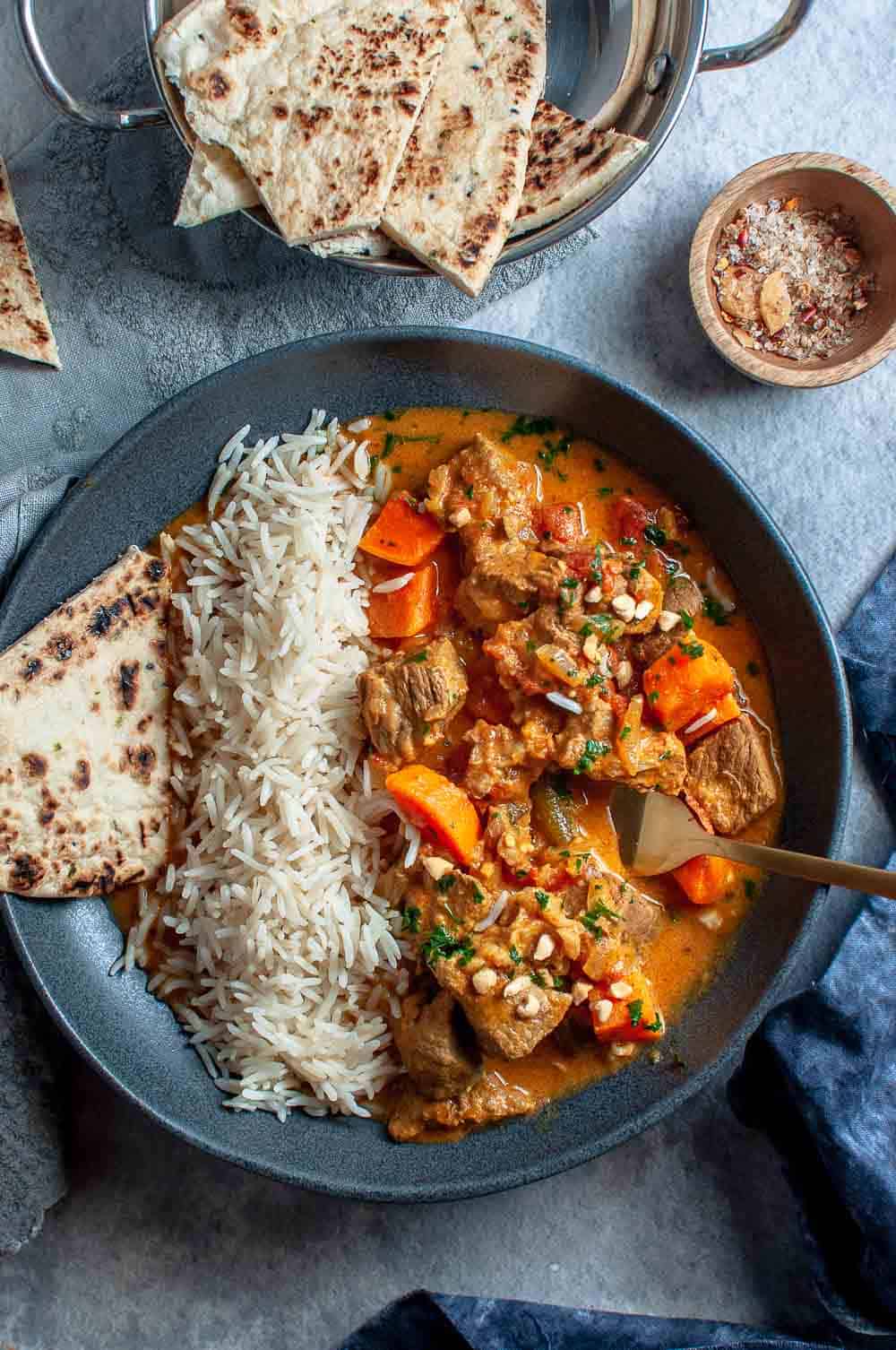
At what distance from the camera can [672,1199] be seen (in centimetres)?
423

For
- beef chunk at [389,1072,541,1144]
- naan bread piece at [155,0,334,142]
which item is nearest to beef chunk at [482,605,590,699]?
beef chunk at [389,1072,541,1144]

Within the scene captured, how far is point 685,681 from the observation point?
12.9ft

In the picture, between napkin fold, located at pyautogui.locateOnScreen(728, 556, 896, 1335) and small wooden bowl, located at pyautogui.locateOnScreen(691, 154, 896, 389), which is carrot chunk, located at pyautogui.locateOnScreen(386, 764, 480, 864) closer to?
napkin fold, located at pyautogui.locateOnScreen(728, 556, 896, 1335)

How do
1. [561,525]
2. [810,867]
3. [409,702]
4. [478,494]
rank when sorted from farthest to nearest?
[561,525] < [478,494] < [409,702] < [810,867]

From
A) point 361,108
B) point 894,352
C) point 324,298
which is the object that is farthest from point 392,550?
point 894,352

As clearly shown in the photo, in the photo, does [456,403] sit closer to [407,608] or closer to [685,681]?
[407,608]

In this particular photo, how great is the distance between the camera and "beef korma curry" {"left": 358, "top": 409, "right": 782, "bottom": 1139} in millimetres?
3768

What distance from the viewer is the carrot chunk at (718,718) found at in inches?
159

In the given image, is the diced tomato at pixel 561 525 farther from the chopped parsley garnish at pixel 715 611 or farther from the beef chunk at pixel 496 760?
the beef chunk at pixel 496 760

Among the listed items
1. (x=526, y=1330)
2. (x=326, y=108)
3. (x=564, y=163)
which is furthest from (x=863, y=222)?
(x=526, y=1330)

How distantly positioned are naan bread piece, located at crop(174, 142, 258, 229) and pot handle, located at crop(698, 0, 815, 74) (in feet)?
4.82

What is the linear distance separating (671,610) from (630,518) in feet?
1.19

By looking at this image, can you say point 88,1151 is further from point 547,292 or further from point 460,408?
point 547,292

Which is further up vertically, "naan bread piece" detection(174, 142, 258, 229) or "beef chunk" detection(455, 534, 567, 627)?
"naan bread piece" detection(174, 142, 258, 229)
